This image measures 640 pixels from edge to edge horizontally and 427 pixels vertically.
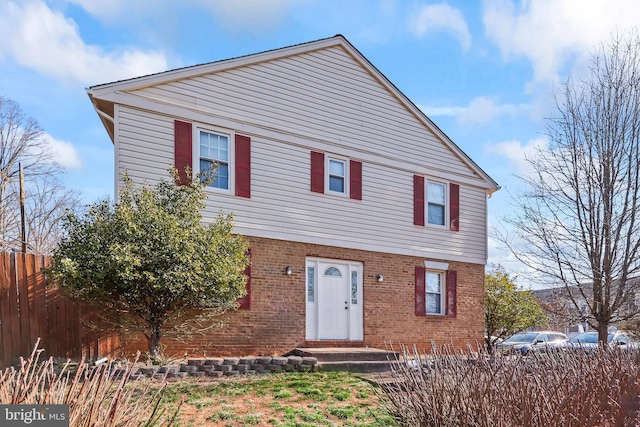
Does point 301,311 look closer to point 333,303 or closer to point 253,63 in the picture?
point 333,303

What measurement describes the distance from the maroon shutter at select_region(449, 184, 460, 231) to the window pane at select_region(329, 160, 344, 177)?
4029 mm

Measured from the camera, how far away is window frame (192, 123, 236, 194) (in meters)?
11.3

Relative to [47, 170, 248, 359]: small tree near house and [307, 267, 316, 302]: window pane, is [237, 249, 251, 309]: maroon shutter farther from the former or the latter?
[307, 267, 316, 302]: window pane

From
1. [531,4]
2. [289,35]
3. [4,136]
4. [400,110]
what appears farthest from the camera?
[4,136]

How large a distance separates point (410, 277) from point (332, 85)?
5821 millimetres

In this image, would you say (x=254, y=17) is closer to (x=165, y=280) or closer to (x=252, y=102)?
(x=252, y=102)

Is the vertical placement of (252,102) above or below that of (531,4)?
below

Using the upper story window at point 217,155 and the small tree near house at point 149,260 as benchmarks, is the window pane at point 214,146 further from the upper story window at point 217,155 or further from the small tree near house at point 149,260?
the small tree near house at point 149,260

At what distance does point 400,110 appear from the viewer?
15.0 meters

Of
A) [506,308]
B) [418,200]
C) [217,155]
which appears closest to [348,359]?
[217,155]

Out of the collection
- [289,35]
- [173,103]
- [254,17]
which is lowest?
[173,103]

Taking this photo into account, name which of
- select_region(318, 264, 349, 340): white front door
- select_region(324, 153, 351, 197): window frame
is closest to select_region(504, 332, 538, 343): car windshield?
select_region(318, 264, 349, 340): white front door

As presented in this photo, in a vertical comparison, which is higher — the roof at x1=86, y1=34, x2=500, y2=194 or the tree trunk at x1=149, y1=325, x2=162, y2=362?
the roof at x1=86, y1=34, x2=500, y2=194

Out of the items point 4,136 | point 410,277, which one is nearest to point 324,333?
point 410,277
